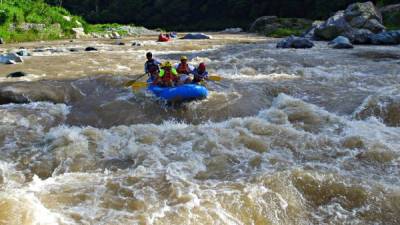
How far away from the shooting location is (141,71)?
12.8m

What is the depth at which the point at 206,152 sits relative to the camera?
6.35 m

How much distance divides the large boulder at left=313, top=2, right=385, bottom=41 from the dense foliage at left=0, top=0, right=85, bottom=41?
15891 millimetres

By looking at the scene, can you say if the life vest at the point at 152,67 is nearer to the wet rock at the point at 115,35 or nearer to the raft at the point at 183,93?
the raft at the point at 183,93

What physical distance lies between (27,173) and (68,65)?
28.6ft

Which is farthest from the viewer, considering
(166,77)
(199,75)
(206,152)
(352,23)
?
(352,23)

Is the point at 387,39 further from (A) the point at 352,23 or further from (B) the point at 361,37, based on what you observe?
(A) the point at 352,23

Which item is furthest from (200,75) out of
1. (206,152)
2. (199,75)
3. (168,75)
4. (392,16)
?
(392,16)

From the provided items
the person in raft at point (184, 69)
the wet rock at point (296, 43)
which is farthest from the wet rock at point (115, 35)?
the person in raft at point (184, 69)

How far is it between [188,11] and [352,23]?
44413 mm

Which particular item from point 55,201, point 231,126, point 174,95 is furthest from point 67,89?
point 55,201

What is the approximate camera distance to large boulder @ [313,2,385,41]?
22.7m

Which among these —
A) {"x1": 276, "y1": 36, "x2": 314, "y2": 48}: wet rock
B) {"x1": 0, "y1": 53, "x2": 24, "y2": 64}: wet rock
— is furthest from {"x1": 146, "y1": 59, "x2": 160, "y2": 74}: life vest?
{"x1": 276, "y1": 36, "x2": 314, "y2": 48}: wet rock

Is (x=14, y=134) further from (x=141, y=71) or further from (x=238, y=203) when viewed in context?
(x=141, y=71)

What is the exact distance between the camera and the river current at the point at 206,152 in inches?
185
